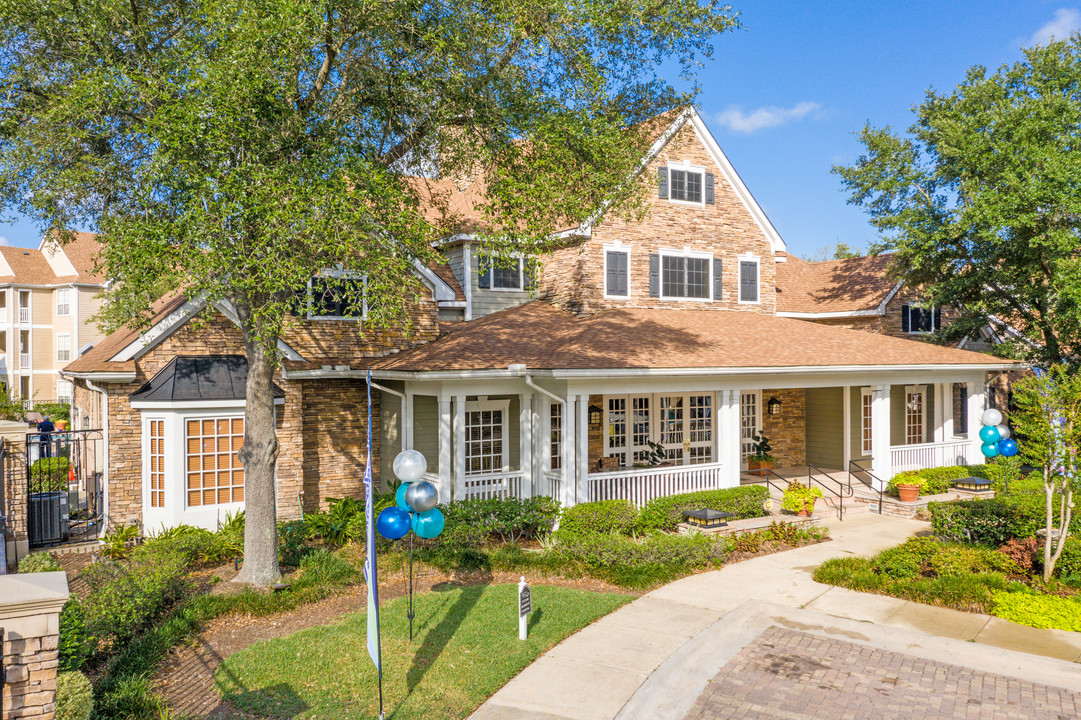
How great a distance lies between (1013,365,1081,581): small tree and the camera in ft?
34.1

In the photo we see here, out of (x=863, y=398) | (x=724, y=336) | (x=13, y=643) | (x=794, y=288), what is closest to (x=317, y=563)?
(x=13, y=643)

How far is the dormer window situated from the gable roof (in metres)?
5.75

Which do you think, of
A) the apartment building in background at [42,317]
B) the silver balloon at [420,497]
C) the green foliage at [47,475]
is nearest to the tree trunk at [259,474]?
the silver balloon at [420,497]

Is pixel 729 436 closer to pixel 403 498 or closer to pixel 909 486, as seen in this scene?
pixel 909 486

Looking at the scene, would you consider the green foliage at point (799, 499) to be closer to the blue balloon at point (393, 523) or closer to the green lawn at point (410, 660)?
the green lawn at point (410, 660)

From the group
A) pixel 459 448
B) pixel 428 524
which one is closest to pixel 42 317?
pixel 459 448

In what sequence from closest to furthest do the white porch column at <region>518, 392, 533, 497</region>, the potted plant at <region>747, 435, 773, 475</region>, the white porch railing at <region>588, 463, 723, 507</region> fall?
the white porch railing at <region>588, 463, 723, 507</region>, the white porch column at <region>518, 392, 533, 497</region>, the potted plant at <region>747, 435, 773, 475</region>

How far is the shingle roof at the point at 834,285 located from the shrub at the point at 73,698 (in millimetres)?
21739

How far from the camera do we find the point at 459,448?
13875mm

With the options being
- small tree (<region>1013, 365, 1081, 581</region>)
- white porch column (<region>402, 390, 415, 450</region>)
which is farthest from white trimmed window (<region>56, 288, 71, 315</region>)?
small tree (<region>1013, 365, 1081, 581</region>)

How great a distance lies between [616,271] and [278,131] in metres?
10.8

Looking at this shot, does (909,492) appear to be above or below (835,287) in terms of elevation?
below

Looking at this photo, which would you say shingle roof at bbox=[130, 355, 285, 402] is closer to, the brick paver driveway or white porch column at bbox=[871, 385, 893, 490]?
the brick paver driveway

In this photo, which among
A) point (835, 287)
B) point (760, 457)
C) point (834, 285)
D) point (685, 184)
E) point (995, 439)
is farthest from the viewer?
point (834, 285)
